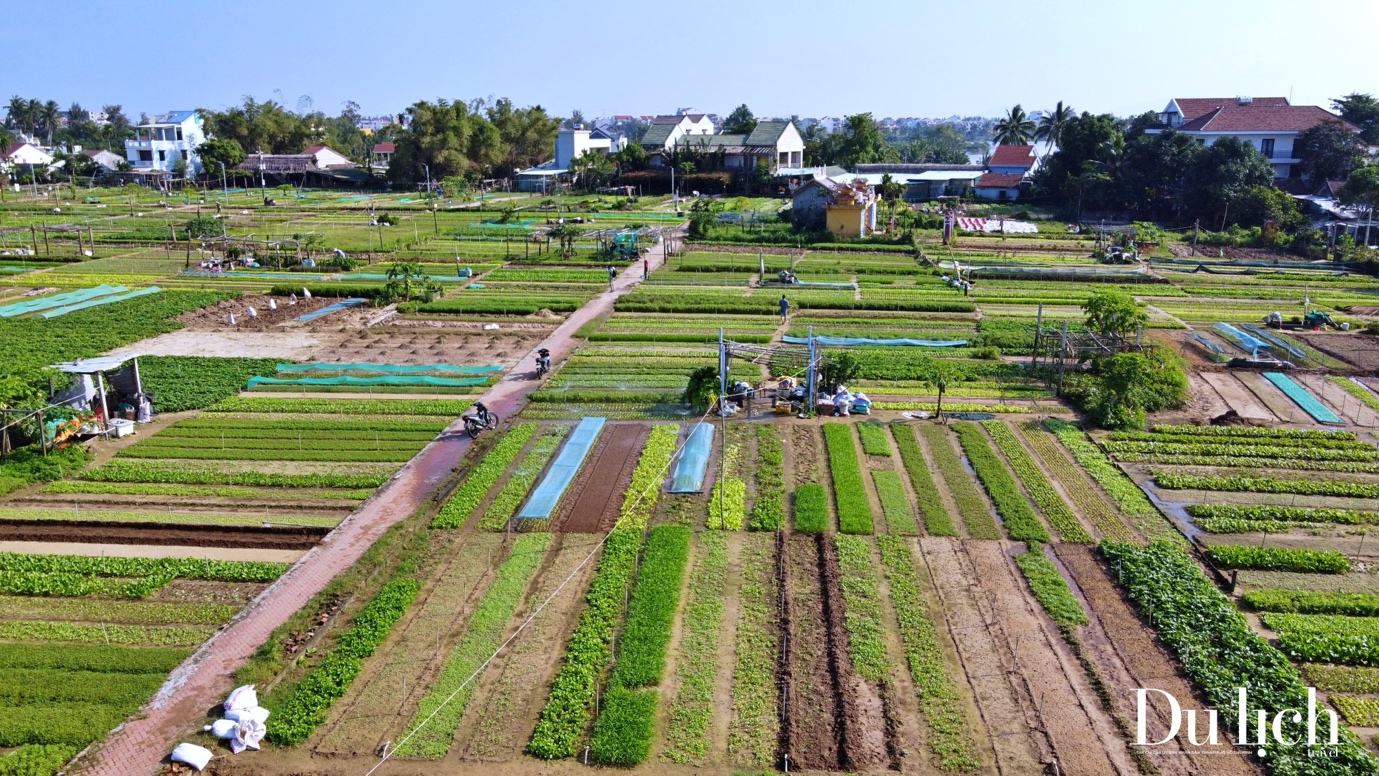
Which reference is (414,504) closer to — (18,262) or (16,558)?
(16,558)

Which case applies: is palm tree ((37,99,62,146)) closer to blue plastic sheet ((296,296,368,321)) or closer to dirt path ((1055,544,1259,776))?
blue plastic sheet ((296,296,368,321))

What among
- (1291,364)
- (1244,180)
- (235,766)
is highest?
(1244,180)

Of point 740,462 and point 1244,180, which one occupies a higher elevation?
point 1244,180

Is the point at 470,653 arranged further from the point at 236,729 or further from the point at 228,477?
the point at 228,477

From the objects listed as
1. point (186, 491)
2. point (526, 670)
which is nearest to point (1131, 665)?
point (526, 670)

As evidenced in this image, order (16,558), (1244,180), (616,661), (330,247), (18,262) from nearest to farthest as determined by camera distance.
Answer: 1. (616,661)
2. (16,558)
3. (18,262)
4. (330,247)
5. (1244,180)

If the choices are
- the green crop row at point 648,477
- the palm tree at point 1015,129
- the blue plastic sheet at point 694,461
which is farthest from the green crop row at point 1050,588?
the palm tree at point 1015,129

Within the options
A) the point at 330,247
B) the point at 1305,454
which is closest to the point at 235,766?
the point at 1305,454
